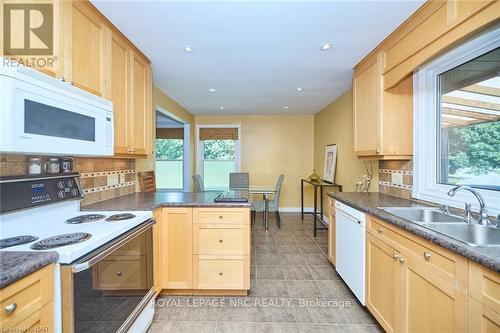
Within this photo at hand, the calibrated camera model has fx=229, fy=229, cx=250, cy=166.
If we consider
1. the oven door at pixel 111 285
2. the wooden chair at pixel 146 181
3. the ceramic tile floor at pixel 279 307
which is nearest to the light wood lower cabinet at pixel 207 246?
the ceramic tile floor at pixel 279 307

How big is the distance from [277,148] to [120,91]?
13.3 ft

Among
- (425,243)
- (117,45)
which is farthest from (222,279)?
(117,45)

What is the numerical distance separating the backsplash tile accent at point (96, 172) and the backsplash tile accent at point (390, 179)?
9.40ft

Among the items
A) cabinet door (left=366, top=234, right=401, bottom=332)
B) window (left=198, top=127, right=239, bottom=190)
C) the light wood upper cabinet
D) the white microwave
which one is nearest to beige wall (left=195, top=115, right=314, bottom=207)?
window (left=198, top=127, right=239, bottom=190)

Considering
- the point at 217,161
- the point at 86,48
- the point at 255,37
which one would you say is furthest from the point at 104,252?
the point at 217,161

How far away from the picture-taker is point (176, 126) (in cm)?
592

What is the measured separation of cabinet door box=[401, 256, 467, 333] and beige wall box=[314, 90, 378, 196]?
64.5 inches

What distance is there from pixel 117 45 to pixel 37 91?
111 centimetres

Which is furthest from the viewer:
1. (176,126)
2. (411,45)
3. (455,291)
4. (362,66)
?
(176,126)

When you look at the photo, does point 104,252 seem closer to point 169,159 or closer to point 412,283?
point 412,283

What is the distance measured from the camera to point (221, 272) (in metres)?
2.09

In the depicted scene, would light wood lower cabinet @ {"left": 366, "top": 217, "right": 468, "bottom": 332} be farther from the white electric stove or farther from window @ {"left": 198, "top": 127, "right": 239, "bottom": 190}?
window @ {"left": 198, "top": 127, "right": 239, "bottom": 190}

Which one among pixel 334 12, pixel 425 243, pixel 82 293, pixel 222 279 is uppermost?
pixel 334 12

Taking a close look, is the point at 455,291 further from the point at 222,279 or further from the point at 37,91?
the point at 37,91
